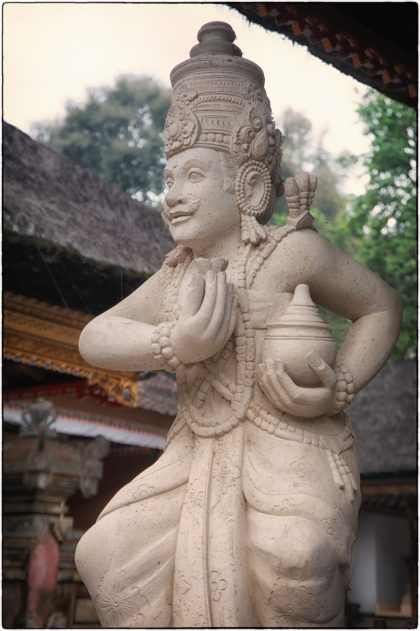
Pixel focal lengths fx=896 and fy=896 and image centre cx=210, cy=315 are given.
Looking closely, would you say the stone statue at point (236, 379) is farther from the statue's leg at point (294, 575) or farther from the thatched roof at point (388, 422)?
the thatched roof at point (388, 422)

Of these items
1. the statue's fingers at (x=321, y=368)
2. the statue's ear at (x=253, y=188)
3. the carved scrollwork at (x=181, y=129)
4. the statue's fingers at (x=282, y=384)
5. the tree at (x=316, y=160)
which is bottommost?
the statue's fingers at (x=282, y=384)

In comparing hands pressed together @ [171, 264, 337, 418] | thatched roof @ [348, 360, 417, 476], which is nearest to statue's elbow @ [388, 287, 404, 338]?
hands pressed together @ [171, 264, 337, 418]

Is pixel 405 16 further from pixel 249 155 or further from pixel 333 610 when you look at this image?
pixel 333 610

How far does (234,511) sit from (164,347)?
57 centimetres

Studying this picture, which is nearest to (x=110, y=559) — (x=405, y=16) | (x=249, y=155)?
(x=249, y=155)

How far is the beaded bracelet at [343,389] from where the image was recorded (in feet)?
9.92

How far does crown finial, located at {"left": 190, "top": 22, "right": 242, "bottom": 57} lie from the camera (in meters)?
3.26

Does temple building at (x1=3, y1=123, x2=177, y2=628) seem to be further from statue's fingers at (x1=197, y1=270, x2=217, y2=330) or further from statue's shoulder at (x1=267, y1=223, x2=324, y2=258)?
statue's fingers at (x1=197, y1=270, x2=217, y2=330)

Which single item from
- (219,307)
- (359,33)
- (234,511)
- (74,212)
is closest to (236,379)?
(219,307)

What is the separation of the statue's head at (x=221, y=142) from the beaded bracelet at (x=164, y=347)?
41 cm

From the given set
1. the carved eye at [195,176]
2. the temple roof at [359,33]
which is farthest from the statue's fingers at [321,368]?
the temple roof at [359,33]

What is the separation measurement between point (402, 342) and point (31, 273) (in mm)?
9507

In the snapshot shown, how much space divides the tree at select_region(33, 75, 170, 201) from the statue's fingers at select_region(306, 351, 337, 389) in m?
16.7

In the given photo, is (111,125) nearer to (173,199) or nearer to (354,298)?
(173,199)
